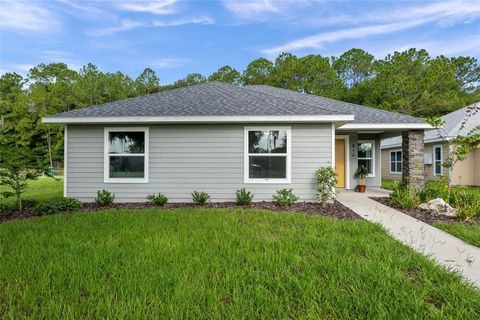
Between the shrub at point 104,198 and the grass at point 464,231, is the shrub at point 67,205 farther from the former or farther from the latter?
the grass at point 464,231

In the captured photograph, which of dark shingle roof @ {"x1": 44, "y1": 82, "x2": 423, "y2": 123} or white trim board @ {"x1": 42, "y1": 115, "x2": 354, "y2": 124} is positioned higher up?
dark shingle roof @ {"x1": 44, "y1": 82, "x2": 423, "y2": 123}

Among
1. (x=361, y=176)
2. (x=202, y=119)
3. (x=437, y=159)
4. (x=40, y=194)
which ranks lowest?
(x=40, y=194)

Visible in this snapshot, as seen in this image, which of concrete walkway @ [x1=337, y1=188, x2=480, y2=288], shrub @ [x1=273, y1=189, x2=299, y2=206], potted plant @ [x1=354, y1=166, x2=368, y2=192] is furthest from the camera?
potted plant @ [x1=354, y1=166, x2=368, y2=192]

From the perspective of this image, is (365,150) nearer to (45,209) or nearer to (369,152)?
(369,152)

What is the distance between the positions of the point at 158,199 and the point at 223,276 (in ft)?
16.4

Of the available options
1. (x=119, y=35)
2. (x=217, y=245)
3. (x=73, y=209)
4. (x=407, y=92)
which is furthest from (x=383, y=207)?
(x=407, y=92)

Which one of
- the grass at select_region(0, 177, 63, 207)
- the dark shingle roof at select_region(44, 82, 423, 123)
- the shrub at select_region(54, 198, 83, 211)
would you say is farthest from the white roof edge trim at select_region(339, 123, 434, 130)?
the grass at select_region(0, 177, 63, 207)

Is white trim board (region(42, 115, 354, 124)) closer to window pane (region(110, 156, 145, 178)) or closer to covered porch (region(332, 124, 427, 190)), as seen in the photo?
window pane (region(110, 156, 145, 178))

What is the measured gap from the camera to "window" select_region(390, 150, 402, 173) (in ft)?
57.5

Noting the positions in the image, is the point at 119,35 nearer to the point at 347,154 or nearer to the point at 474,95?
the point at 347,154

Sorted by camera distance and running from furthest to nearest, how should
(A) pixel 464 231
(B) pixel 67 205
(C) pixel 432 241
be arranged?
(B) pixel 67 205, (A) pixel 464 231, (C) pixel 432 241

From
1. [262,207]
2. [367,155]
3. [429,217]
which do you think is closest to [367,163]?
[367,155]

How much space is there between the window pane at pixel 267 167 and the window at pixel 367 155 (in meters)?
5.86

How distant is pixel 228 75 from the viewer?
32188 millimetres
